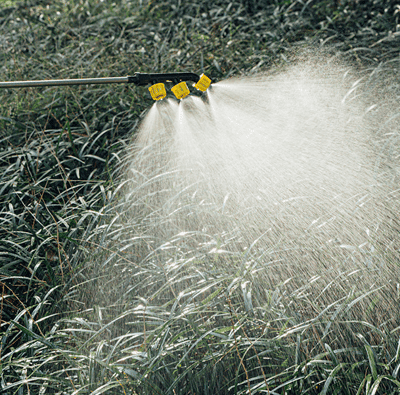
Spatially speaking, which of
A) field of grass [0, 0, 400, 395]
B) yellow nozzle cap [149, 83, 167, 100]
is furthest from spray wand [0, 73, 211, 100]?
field of grass [0, 0, 400, 395]

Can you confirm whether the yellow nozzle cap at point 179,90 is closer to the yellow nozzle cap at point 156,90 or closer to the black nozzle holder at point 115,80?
the yellow nozzle cap at point 156,90

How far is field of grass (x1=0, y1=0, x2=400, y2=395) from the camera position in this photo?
5.13 ft

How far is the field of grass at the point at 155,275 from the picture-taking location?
1.56m

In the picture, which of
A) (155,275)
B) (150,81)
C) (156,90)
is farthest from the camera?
(150,81)

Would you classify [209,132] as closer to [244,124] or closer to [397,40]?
[244,124]

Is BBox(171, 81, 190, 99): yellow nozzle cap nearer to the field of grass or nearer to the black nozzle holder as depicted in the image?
the black nozzle holder

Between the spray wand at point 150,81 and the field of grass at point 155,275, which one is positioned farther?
the spray wand at point 150,81

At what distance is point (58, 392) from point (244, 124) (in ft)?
7.52

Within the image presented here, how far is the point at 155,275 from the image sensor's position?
1992 mm

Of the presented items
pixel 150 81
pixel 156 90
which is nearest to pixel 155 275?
pixel 156 90

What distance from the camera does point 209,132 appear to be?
3.22 metres

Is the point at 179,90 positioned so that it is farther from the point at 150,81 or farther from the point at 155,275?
the point at 155,275

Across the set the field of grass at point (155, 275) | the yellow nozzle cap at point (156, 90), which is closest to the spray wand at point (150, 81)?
the yellow nozzle cap at point (156, 90)

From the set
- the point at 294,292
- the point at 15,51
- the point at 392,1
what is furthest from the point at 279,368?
the point at 15,51
